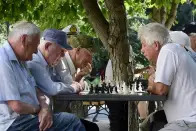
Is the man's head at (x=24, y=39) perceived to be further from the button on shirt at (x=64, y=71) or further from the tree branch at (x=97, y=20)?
the tree branch at (x=97, y=20)

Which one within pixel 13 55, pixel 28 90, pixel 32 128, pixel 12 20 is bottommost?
pixel 32 128

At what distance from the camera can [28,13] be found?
7949mm

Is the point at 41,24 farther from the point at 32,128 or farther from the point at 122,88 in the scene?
the point at 32,128

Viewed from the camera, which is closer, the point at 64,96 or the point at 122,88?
the point at 64,96

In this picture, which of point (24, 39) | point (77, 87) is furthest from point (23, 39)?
point (77, 87)

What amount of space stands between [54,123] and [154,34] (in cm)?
109

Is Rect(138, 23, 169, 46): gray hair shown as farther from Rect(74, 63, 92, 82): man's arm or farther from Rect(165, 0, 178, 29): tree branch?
Rect(165, 0, 178, 29): tree branch

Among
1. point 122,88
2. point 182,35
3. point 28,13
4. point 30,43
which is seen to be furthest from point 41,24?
point 30,43

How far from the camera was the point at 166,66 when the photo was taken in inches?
157

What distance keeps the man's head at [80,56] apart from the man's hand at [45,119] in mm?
1104

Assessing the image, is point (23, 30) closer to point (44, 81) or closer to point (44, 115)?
point (44, 81)

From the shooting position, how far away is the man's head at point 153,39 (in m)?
4.16

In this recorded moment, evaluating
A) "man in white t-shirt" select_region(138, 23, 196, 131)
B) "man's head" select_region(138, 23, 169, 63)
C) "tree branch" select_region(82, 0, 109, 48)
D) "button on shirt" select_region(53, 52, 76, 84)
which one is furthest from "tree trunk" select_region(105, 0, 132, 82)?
"man in white t-shirt" select_region(138, 23, 196, 131)

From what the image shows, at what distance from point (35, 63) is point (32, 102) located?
0.47m
